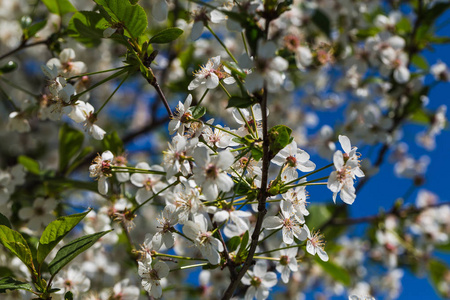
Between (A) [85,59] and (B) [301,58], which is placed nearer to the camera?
(B) [301,58]

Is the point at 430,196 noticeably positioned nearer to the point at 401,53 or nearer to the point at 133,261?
the point at 401,53

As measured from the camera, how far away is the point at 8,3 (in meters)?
2.97

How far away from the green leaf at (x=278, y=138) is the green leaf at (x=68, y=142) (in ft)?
3.44

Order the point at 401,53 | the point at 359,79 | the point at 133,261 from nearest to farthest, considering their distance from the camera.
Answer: the point at 133,261
the point at 401,53
the point at 359,79

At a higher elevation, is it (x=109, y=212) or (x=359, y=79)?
(x=109, y=212)

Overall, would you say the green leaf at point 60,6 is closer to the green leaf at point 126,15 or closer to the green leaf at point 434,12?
the green leaf at point 126,15

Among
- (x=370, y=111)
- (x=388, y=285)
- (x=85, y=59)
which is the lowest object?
(x=388, y=285)

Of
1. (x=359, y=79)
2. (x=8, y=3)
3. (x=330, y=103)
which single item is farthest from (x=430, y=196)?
(x=8, y=3)

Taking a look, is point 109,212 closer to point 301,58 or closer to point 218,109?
point 301,58

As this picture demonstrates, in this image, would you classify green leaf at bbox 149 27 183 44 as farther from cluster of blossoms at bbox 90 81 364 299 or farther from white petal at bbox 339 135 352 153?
white petal at bbox 339 135 352 153

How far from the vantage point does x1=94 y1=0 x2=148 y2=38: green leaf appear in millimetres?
1067

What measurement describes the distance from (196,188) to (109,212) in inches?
22.7

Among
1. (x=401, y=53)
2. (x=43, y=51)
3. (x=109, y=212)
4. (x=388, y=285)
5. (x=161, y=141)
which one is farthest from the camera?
(x=161, y=141)

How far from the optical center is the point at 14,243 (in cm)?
107
